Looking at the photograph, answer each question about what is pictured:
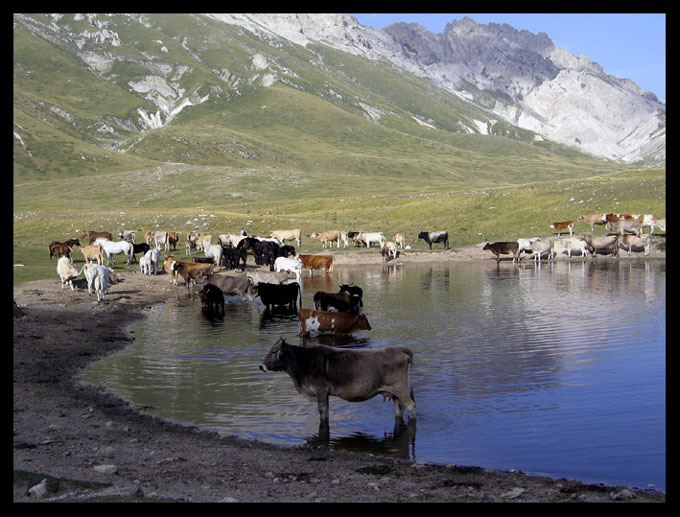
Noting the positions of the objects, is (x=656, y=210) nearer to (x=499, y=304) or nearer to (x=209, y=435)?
Result: (x=499, y=304)

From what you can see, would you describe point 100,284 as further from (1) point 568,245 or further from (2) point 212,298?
(1) point 568,245

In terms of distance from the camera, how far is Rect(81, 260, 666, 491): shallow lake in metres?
13.0

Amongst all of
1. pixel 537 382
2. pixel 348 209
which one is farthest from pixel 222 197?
pixel 537 382

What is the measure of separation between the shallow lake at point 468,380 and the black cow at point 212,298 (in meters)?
0.59

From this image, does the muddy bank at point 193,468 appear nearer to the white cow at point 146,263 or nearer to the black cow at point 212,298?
the black cow at point 212,298

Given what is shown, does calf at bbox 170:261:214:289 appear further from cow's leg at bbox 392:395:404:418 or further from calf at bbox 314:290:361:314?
cow's leg at bbox 392:395:404:418

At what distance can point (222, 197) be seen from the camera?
133625 millimetres

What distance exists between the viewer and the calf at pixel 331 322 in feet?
76.9

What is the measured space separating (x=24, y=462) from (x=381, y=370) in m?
7.04

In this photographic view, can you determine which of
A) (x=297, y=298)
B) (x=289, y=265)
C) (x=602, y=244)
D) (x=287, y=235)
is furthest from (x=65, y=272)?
(x=602, y=244)

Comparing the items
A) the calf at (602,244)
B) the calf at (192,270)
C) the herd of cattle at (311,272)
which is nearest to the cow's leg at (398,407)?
the herd of cattle at (311,272)

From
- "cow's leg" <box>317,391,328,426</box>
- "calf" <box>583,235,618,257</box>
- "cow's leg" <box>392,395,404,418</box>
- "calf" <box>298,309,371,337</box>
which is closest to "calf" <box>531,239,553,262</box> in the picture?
"calf" <box>583,235,618,257</box>

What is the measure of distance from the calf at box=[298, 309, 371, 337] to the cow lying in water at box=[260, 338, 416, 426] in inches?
351

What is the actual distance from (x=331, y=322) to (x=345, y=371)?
9526 mm
